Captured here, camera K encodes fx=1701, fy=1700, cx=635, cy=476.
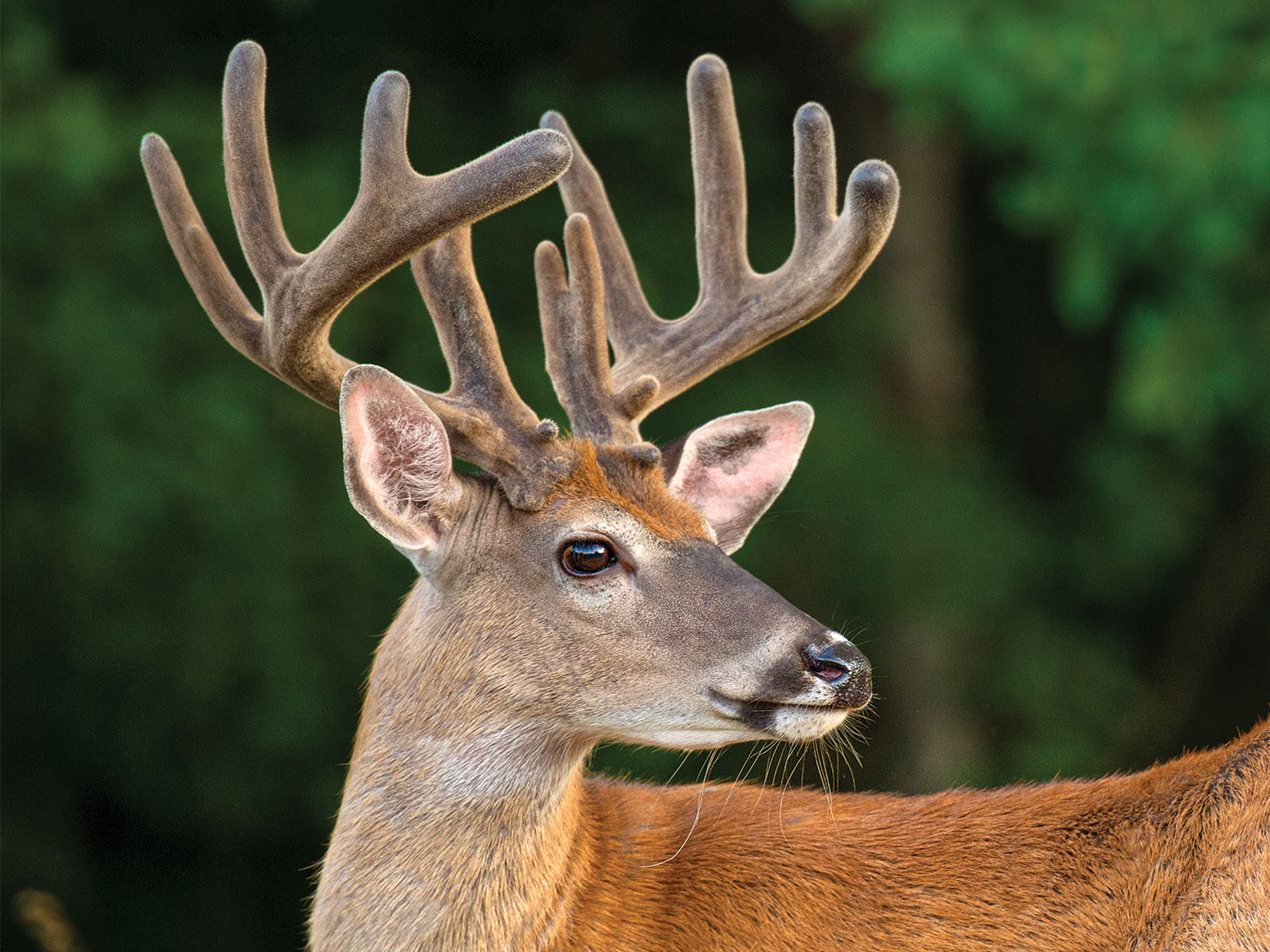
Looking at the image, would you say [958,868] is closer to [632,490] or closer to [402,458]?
[632,490]

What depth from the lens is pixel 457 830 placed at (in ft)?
12.1

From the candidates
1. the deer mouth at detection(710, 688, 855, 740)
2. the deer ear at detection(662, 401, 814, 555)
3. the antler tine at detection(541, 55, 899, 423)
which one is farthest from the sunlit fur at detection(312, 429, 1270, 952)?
the antler tine at detection(541, 55, 899, 423)

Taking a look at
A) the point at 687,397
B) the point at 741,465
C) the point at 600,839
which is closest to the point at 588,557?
the point at 600,839

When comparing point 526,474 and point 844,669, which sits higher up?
point 526,474

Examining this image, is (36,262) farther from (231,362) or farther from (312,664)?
(312,664)

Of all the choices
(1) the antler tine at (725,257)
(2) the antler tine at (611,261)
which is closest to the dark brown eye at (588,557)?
(1) the antler tine at (725,257)

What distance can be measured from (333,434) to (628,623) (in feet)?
18.0

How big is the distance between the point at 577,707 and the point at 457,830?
384 mm

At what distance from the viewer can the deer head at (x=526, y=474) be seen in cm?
353

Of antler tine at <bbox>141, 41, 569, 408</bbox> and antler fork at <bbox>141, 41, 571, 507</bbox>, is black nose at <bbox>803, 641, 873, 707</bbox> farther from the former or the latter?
antler tine at <bbox>141, 41, 569, 408</bbox>

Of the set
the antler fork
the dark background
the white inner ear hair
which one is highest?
the antler fork

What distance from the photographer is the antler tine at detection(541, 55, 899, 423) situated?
439 cm

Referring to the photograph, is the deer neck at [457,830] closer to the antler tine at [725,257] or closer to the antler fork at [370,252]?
the antler fork at [370,252]

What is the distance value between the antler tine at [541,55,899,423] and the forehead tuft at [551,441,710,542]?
491mm
